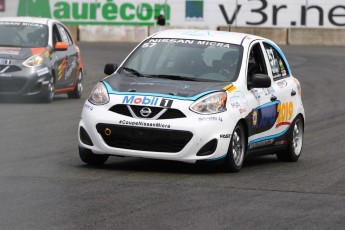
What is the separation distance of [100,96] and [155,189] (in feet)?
5.90

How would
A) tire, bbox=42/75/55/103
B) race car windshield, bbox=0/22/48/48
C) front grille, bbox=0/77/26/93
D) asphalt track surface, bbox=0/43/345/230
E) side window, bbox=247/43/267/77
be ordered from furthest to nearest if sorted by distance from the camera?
race car windshield, bbox=0/22/48/48 < tire, bbox=42/75/55/103 < front grille, bbox=0/77/26/93 < side window, bbox=247/43/267/77 < asphalt track surface, bbox=0/43/345/230

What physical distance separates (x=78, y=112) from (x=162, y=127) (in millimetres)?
7908

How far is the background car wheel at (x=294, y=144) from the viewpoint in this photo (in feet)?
42.3

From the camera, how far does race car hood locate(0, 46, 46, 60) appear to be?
19.7 meters

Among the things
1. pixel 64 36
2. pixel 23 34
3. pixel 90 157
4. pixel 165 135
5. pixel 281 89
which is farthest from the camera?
pixel 64 36

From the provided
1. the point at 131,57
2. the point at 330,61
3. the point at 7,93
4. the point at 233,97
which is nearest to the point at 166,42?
the point at 131,57

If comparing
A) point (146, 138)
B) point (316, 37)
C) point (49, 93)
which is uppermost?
point (146, 138)

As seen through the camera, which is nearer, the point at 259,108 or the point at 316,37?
the point at 259,108

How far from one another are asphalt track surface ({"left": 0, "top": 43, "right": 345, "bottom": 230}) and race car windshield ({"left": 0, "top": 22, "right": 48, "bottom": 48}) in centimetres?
456

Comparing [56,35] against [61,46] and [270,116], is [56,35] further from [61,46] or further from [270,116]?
[270,116]

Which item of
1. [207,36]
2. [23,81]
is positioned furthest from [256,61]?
[23,81]

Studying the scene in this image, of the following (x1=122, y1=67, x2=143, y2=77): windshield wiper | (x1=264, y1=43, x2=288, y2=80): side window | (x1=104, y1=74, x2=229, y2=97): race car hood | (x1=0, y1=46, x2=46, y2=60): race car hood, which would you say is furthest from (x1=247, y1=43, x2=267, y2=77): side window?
(x1=0, y1=46, x2=46, y2=60): race car hood

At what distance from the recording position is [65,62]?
21047mm

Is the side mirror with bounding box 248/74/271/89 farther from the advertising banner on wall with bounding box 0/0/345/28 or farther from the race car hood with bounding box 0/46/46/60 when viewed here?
the advertising banner on wall with bounding box 0/0/345/28
